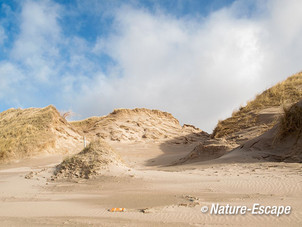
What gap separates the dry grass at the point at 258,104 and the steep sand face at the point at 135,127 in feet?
25.7

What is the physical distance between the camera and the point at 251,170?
20.4ft

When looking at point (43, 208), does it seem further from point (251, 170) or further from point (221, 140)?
point (221, 140)

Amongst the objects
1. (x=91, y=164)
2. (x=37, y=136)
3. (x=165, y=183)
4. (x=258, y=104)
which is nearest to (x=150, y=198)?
(x=165, y=183)

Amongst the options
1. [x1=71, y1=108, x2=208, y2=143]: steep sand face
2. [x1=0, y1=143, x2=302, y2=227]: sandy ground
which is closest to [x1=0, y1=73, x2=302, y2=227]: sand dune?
[x1=0, y1=143, x2=302, y2=227]: sandy ground

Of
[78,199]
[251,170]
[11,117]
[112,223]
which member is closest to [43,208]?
[78,199]

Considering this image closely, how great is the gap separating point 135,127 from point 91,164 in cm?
1733

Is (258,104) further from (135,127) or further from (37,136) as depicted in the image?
(37,136)

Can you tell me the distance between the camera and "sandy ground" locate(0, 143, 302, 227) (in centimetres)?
293

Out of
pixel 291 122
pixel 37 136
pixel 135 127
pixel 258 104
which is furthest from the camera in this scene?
pixel 135 127

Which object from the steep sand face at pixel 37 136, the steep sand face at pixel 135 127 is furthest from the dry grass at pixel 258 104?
the steep sand face at pixel 37 136

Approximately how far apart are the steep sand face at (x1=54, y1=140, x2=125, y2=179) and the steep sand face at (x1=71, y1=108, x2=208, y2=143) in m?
12.7

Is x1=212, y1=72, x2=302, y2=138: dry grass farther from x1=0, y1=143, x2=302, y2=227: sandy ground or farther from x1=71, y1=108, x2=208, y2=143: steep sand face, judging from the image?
x1=71, y1=108, x2=208, y2=143: steep sand face

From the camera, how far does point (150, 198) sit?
4109 mm

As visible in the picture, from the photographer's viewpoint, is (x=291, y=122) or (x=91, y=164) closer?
(x=91, y=164)
